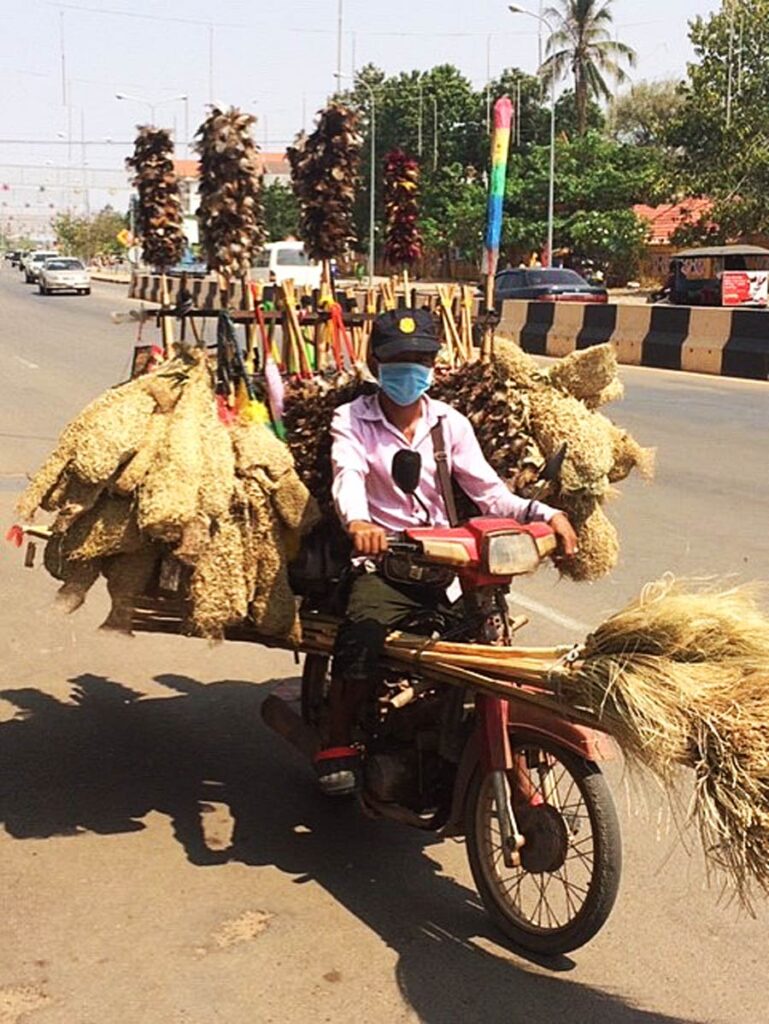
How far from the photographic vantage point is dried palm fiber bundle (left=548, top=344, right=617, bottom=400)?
4273 mm

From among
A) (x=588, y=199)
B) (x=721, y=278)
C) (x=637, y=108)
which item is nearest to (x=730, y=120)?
(x=588, y=199)

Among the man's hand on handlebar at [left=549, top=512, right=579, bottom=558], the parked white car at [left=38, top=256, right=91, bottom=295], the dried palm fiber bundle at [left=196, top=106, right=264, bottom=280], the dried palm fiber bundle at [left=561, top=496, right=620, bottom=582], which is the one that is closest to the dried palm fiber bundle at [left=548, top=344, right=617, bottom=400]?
the dried palm fiber bundle at [left=561, top=496, right=620, bottom=582]

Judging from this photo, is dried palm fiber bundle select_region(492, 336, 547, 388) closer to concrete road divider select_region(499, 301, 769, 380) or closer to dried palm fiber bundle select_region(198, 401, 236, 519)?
dried palm fiber bundle select_region(198, 401, 236, 519)

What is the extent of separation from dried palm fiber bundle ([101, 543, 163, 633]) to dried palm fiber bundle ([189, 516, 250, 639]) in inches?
7.1

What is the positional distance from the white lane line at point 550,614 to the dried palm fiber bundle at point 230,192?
2194 mm

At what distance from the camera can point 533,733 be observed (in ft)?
10.7


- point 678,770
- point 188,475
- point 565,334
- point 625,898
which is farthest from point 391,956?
point 565,334

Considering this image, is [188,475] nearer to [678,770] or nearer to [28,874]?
[28,874]

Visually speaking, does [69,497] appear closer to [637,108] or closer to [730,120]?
[730,120]

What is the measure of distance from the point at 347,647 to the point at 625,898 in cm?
106

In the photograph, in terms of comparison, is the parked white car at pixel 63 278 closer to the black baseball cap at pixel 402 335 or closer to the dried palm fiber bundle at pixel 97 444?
the dried palm fiber bundle at pixel 97 444

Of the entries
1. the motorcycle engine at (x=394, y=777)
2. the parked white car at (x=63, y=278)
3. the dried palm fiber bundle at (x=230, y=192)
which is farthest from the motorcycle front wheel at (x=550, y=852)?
the parked white car at (x=63, y=278)

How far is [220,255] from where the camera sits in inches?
253

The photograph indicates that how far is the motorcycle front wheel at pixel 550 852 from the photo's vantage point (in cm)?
315
